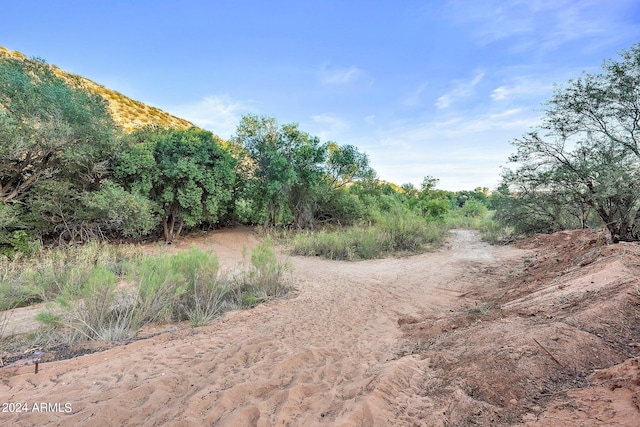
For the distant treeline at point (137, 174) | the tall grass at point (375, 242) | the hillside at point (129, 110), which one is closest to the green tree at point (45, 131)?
the distant treeline at point (137, 174)

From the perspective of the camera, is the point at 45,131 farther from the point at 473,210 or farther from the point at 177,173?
the point at 473,210

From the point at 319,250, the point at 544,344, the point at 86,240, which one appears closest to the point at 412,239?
the point at 319,250

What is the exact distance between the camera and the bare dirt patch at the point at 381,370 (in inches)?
88.3

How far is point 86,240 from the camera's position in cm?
1147

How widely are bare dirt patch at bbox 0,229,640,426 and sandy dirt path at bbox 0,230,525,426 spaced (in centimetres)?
1

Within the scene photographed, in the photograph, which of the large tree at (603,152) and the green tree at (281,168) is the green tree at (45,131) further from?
the large tree at (603,152)

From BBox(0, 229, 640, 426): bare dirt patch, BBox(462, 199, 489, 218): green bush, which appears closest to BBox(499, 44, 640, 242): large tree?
BBox(0, 229, 640, 426): bare dirt patch

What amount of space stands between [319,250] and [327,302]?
20.7 feet

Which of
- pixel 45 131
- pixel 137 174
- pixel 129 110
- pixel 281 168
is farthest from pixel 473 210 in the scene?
pixel 129 110

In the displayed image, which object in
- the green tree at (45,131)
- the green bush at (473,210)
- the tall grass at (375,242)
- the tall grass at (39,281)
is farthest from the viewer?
the green bush at (473,210)

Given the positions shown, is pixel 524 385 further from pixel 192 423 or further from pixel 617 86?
pixel 617 86

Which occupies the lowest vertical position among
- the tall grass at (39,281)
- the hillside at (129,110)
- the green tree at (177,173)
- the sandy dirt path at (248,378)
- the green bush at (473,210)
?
the sandy dirt path at (248,378)

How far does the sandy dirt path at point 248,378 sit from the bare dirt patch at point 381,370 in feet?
0.05

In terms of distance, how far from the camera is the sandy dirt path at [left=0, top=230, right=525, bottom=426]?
241 centimetres
